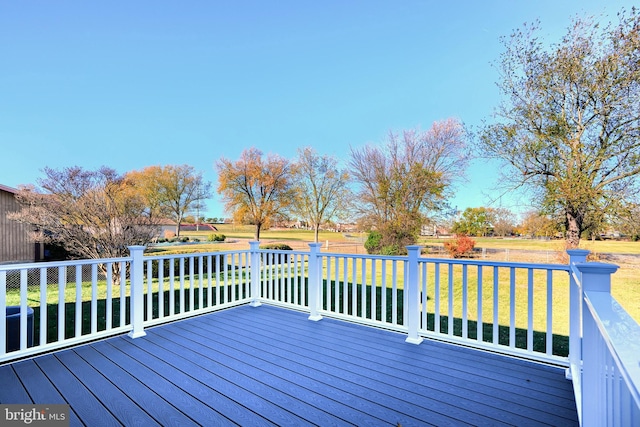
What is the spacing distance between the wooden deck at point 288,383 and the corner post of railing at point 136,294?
0.46ft

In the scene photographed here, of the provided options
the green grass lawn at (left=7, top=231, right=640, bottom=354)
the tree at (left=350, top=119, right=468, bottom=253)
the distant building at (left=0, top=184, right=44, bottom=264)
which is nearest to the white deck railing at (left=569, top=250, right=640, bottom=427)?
the green grass lawn at (left=7, top=231, right=640, bottom=354)

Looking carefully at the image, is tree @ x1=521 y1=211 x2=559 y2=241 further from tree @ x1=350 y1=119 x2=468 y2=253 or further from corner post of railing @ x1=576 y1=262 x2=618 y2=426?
corner post of railing @ x1=576 y1=262 x2=618 y2=426

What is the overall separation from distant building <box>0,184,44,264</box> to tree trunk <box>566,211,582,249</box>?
651 inches

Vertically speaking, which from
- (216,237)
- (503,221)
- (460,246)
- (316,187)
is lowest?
(460,246)

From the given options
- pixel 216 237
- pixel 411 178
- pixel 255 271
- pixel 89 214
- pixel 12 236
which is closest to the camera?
pixel 255 271

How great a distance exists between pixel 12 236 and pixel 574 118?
18245 mm

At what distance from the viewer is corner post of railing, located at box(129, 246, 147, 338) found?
10.4 feet

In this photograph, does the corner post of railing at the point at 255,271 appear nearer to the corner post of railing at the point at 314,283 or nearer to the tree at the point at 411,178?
the corner post of railing at the point at 314,283

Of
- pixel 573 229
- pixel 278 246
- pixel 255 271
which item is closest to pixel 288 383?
pixel 255 271

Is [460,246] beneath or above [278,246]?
above

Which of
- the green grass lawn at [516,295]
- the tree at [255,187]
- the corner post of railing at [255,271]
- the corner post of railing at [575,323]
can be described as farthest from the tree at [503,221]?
the tree at [255,187]

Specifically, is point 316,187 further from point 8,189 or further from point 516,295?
point 8,189

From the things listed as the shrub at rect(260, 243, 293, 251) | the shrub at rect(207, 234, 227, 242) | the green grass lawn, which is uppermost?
the shrub at rect(207, 234, 227, 242)

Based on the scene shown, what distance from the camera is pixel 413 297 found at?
3.03 metres
